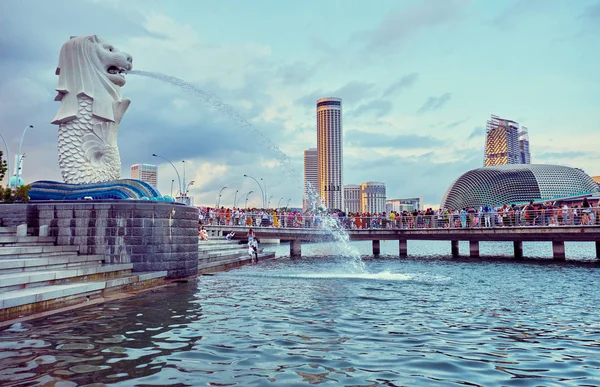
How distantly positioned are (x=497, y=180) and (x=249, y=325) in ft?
447

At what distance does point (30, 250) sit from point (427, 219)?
30612 mm

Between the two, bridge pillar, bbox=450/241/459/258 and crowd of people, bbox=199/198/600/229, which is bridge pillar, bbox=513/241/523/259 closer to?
crowd of people, bbox=199/198/600/229

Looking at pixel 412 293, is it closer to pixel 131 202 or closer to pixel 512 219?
pixel 131 202

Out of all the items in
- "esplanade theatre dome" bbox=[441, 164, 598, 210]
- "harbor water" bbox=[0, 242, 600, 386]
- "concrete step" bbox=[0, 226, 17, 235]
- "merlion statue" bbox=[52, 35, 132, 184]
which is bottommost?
"harbor water" bbox=[0, 242, 600, 386]

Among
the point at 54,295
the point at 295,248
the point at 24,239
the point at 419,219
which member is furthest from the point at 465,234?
the point at 54,295

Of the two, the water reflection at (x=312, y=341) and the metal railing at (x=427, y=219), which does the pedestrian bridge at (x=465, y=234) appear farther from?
the water reflection at (x=312, y=341)

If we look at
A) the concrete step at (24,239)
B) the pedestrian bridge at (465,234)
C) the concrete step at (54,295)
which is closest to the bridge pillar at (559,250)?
the pedestrian bridge at (465,234)

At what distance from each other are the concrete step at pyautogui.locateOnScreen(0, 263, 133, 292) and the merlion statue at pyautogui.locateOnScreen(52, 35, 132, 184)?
7325mm

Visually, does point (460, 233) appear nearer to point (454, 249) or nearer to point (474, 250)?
point (474, 250)

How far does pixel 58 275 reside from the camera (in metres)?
11.6

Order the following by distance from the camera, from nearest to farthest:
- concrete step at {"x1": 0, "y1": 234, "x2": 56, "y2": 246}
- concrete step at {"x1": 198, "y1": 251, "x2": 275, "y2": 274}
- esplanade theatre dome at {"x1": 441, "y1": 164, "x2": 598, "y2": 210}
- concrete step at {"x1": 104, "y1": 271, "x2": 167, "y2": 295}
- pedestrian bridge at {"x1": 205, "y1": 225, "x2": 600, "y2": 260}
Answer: concrete step at {"x1": 104, "y1": 271, "x2": 167, "y2": 295} → concrete step at {"x1": 0, "y1": 234, "x2": 56, "y2": 246} → concrete step at {"x1": 198, "y1": 251, "x2": 275, "y2": 274} → pedestrian bridge at {"x1": 205, "y1": 225, "x2": 600, "y2": 260} → esplanade theatre dome at {"x1": 441, "y1": 164, "x2": 598, "y2": 210}

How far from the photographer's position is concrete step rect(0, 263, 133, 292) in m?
10.1

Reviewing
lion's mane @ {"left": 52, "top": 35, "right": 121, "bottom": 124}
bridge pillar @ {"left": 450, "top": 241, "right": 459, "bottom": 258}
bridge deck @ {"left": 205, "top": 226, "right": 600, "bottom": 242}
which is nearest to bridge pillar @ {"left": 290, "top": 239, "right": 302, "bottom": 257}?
bridge deck @ {"left": 205, "top": 226, "right": 600, "bottom": 242}

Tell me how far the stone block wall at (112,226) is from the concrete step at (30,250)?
512 millimetres
